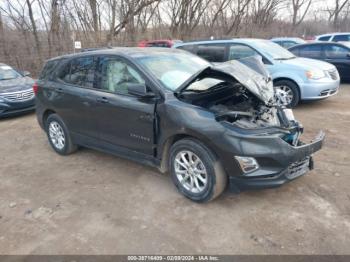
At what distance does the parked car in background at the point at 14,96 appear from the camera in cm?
761

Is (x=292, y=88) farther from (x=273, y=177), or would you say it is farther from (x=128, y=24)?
(x=128, y=24)

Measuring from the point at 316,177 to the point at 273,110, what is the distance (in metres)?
1.09

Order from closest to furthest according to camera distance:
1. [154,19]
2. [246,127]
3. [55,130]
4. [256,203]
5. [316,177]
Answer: [246,127]
[256,203]
[316,177]
[55,130]
[154,19]

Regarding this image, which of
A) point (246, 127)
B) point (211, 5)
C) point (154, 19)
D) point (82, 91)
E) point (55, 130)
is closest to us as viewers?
point (246, 127)

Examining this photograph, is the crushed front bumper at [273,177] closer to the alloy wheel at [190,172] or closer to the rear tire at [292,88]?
the alloy wheel at [190,172]

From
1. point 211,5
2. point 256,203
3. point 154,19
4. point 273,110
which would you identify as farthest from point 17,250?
point 211,5

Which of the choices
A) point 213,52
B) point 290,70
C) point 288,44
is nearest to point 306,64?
point 290,70

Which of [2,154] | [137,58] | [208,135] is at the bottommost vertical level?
[2,154]

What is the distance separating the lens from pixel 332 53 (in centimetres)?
991

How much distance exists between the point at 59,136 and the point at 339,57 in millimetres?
8818

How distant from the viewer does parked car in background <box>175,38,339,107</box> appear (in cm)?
694

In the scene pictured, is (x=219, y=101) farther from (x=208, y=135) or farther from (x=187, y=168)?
(x=187, y=168)

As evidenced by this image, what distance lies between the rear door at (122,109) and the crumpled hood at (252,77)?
37.0 inches

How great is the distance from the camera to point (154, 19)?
885 inches
